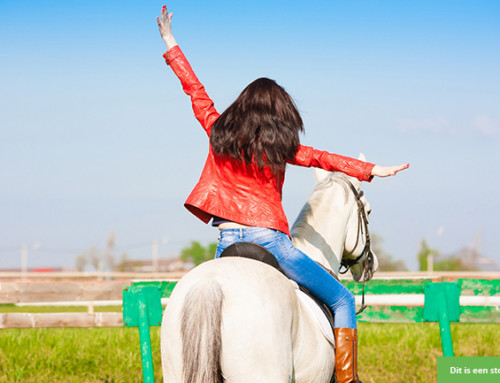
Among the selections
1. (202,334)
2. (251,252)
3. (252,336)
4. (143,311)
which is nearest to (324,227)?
(251,252)

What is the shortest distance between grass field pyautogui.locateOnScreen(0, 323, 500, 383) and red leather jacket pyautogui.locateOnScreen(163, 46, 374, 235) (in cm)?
482

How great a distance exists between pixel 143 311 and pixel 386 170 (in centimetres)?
356

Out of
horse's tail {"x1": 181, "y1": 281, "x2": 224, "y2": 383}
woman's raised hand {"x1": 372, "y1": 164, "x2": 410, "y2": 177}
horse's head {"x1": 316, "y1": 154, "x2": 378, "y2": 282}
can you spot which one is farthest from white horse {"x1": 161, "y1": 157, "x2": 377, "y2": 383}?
horse's head {"x1": 316, "y1": 154, "x2": 378, "y2": 282}

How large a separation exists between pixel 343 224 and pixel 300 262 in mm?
1261

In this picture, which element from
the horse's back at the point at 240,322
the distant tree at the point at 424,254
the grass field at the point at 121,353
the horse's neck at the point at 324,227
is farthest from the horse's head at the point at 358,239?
the distant tree at the point at 424,254

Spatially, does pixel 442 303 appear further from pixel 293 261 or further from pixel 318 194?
pixel 293 261

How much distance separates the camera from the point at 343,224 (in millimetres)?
4789

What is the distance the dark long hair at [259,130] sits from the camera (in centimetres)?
358

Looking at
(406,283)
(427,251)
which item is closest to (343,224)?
(406,283)

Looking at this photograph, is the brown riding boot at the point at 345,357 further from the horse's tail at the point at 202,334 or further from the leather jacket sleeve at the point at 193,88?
the leather jacket sleeve at the point at 193,88

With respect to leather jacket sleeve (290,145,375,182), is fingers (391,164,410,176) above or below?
below

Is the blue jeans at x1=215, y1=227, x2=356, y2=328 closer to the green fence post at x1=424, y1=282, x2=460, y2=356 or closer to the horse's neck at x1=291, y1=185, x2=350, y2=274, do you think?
the horse's neck at x1=291, y1=185, x2=350, y2=274

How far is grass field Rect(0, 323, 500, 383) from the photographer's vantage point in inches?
305

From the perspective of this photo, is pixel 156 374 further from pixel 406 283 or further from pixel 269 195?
pixel 269 195
